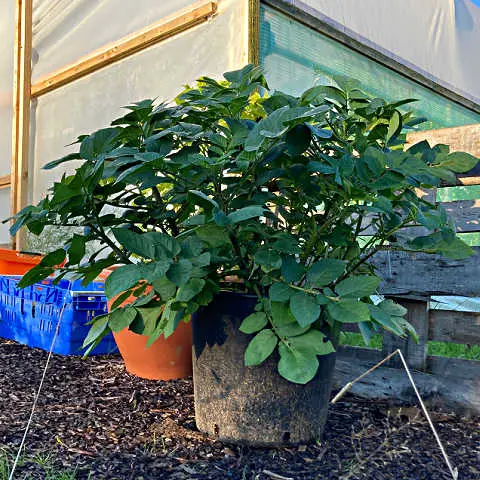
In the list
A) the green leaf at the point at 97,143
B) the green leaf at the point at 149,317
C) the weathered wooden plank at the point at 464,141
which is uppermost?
the weathered wooden plank at the point at 464,141

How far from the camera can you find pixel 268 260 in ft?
3.30

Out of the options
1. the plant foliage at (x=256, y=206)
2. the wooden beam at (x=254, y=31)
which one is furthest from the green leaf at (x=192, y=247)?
the wooden beam at (x=254, y=31)

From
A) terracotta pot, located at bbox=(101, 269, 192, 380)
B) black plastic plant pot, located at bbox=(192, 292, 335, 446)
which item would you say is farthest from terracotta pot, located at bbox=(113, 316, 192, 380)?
black plastic plant pot, located at bbox=(192, 292, 335, 446)

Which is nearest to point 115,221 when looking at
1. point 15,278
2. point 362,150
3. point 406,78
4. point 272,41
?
point 362,150

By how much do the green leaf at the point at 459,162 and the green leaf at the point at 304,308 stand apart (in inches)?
15.5

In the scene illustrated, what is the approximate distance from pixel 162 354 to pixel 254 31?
1748mm

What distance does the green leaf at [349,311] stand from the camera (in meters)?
0.91

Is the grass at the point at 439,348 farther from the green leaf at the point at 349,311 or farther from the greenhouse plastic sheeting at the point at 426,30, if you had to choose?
the greenhouse plastic sheeting at the point at 426,30

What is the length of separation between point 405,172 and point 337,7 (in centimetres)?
267

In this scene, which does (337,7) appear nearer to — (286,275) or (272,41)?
(272,41)

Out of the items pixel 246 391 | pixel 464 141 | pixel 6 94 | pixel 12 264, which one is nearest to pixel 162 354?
pixel 246 391

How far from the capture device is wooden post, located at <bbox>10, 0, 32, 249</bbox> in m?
4.36

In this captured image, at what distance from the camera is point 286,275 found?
99 cm

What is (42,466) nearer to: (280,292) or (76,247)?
(76,247)
